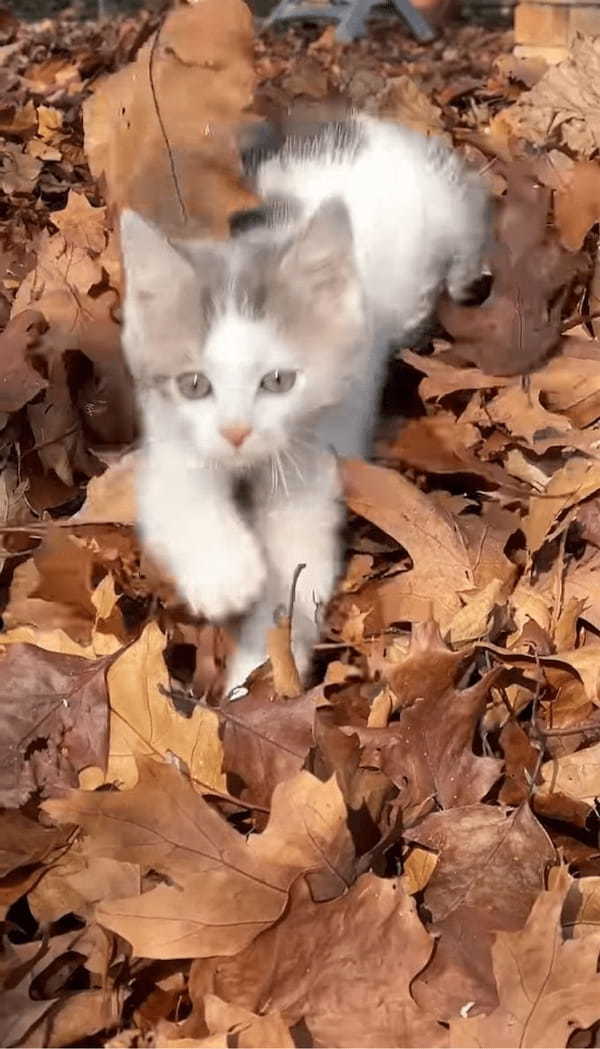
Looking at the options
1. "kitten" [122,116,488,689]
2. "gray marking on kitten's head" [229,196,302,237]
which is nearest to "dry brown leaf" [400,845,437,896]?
"kitten" [122,116,488,689]

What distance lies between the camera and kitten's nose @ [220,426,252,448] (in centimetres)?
131

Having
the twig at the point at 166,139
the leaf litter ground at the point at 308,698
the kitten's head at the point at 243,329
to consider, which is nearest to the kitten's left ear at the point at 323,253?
the kitten's head at the point at 243,329

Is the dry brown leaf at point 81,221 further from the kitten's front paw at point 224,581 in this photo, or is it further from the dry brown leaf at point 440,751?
the dry brown leaf at point 440,751

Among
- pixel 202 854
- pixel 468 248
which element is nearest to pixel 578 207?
pixel 468 248

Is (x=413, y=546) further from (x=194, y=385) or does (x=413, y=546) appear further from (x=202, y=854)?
(x=202, y=854)

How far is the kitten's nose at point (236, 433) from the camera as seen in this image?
1.31 m

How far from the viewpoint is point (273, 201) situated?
1749 mm

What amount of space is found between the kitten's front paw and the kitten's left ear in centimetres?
32

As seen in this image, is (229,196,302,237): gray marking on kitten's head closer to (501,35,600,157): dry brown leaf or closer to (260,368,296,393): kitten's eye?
(260,368,296,393): kitten's eye

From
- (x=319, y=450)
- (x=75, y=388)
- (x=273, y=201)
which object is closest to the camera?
(x=319, y=450)

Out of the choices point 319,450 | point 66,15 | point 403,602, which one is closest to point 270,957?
point 403,602

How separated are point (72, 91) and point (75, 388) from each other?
1772 mm

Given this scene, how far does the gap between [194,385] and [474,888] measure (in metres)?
0.70

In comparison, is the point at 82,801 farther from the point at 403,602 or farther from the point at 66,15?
the point at 66,15
